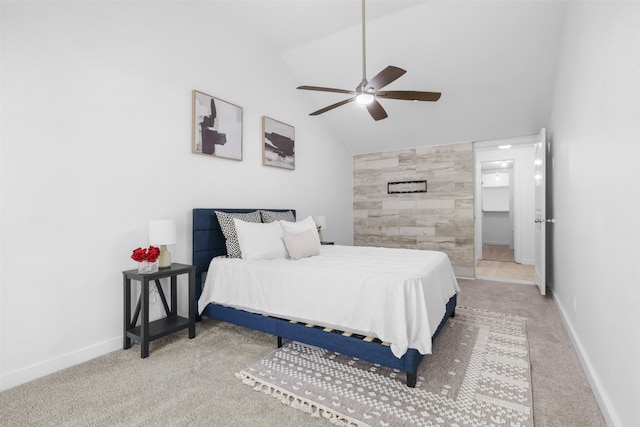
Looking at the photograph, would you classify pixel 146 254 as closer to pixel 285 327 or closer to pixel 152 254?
pixel 152 254

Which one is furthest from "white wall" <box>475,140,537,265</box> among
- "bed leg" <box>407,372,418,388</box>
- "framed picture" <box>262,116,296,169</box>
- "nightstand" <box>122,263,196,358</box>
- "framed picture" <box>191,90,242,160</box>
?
"nightstand" <box>122,263,196,358</box>

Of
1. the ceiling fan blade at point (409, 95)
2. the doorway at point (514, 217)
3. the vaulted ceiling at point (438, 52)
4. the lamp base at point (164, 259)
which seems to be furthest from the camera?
the doorway at point (514, 217)

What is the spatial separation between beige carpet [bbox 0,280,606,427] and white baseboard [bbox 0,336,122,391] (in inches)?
2.1

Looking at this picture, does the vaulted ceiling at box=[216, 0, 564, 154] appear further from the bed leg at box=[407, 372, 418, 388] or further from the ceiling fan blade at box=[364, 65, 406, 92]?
the bed leg at box=[407, 372, 418, 388]

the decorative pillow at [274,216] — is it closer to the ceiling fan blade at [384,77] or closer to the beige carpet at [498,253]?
the ceiling fan blade at [384,77]

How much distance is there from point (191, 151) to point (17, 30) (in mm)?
1384

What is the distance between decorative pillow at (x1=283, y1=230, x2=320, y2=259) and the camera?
2.92 metres

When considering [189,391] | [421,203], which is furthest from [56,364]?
[421,203]

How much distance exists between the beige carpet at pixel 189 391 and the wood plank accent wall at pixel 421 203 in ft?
→ 8.38

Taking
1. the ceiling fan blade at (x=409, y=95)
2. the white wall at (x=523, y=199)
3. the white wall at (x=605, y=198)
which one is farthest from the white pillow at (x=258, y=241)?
the white wall at (x=523, y=199)

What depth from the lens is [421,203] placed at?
5.38 meters

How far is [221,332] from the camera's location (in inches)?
110

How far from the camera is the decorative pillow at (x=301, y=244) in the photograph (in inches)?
115

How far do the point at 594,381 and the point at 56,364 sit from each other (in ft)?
11.4
